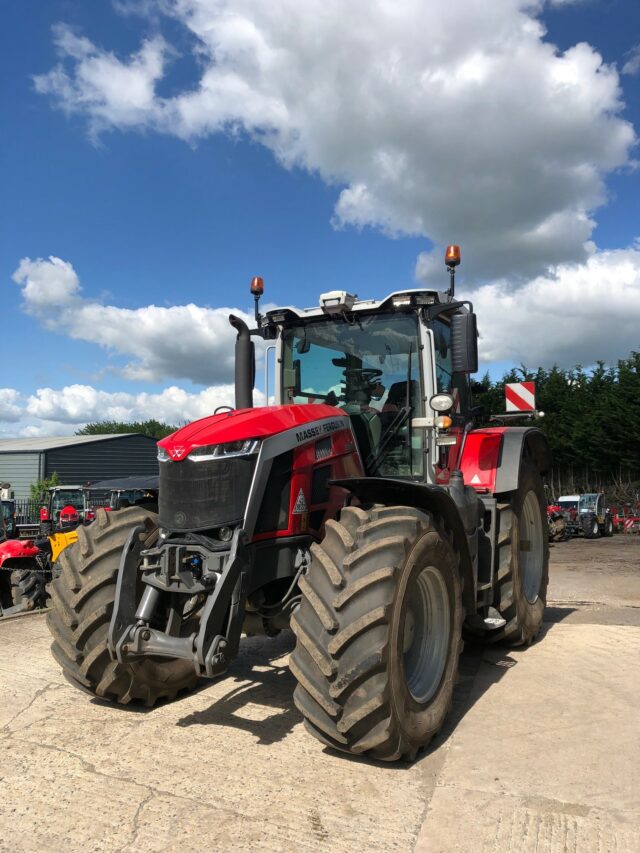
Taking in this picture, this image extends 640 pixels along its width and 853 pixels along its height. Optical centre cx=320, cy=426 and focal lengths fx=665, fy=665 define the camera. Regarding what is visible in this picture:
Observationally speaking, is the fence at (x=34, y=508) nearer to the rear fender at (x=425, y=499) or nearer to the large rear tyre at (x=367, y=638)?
the rear fender at (x=425, y=499)

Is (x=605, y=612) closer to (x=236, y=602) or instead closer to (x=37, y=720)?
(x=236, y=602)

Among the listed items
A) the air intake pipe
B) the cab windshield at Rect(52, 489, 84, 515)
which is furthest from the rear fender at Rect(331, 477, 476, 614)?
the cab windshield at Rect(52, 489, 84, 515)

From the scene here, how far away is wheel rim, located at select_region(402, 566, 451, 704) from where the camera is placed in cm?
364

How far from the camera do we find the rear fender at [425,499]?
3.78 metres

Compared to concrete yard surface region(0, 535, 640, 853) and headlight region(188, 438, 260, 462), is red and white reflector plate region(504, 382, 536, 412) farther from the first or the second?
headlight region(188, 438, 260, 462)

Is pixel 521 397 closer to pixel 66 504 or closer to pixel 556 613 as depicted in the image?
pixel 556 613

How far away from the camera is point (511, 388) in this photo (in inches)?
304

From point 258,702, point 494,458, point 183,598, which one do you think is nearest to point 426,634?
point 258,702

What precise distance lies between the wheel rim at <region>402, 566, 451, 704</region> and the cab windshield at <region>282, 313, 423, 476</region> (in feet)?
3.74

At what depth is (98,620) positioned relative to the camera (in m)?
3.76

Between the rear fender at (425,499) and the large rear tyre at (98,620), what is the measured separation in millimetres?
1327

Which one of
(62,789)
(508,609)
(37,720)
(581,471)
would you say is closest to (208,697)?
(37,720)

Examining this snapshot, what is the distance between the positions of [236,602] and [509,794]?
1548mm

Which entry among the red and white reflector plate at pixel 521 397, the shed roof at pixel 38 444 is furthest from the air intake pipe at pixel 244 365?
the shed roof at pixel 38 444
